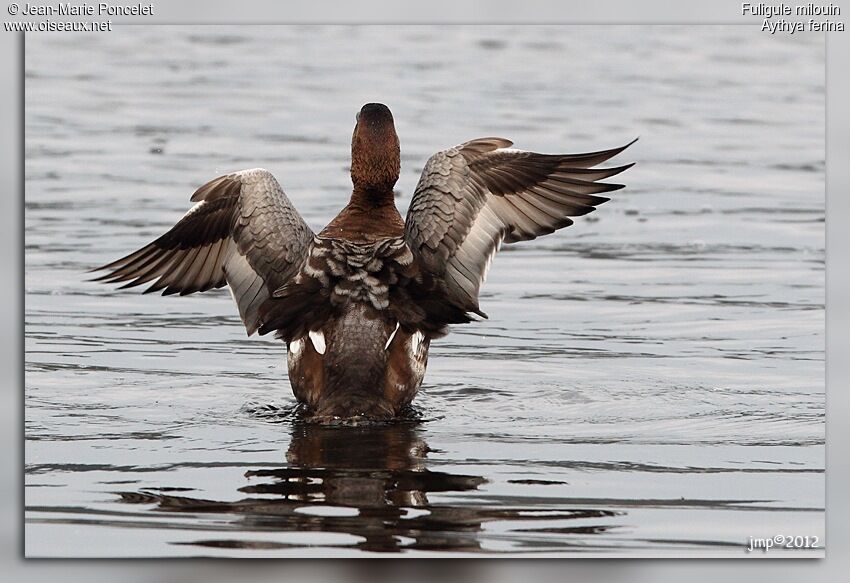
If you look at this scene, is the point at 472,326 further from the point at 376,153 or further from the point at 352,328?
the point at 352,328

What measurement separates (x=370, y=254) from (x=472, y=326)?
7.57 feet

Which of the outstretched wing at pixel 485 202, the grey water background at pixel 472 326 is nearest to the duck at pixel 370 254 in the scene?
the outstretched wing at pixel 485 202

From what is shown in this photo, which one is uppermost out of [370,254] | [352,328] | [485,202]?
[485,202]

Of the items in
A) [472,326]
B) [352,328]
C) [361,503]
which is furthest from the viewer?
[472,326]

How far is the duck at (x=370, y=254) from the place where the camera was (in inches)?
352

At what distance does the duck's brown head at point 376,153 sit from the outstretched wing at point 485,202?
1.46 feet

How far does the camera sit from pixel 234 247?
383 inches

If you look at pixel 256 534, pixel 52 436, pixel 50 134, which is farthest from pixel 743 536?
pixel 50 134

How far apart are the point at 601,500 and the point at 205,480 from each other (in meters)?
1.90

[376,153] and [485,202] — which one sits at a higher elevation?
[376,153]

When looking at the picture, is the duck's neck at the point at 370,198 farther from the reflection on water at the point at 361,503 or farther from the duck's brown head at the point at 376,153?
the reflection on water at the point at 361,503

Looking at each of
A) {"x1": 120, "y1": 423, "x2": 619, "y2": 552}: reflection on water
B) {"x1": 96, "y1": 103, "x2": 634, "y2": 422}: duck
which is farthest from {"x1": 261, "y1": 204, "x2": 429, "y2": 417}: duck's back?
{"x1": 120, "y1": 423, "x2": 619, "y2": 552}: reflection on water

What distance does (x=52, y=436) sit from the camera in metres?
8.32

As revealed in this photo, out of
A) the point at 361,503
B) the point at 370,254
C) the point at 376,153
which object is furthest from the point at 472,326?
the point at 361,503
